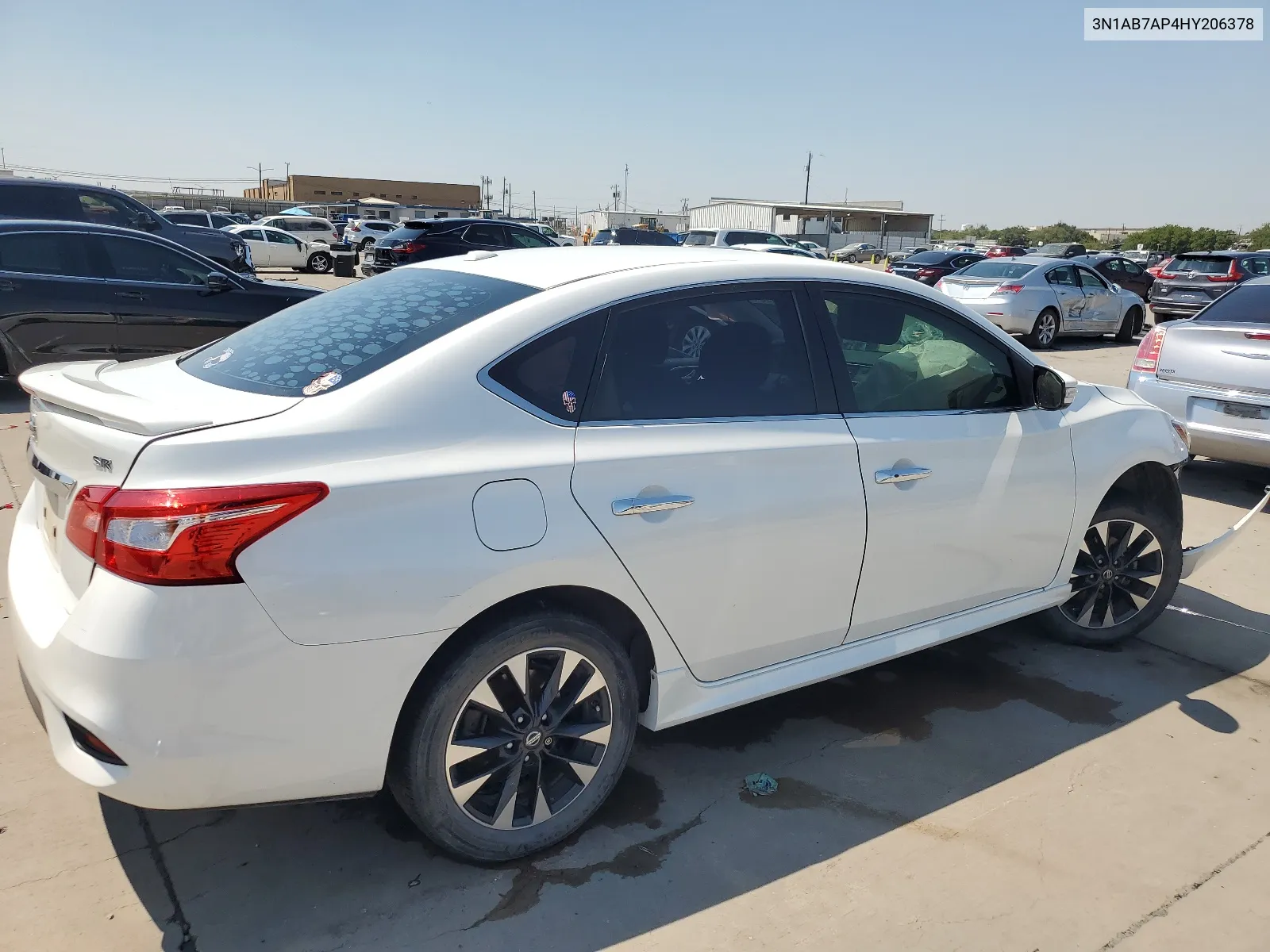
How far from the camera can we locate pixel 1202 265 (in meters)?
18.9

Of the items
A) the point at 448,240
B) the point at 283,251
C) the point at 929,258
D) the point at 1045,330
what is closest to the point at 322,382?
the point at 1045,330

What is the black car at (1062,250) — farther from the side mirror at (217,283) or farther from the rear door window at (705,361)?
the rear door window at (705,361)

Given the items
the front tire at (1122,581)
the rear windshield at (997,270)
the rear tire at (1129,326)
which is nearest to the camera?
the front tire at (1122,581)

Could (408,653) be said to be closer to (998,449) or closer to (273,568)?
(273,568)

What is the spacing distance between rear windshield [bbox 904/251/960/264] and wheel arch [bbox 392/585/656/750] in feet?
68.4

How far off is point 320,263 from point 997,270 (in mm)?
20857

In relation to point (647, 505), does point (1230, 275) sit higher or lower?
higher

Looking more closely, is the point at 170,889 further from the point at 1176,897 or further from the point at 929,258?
the point at 929,258

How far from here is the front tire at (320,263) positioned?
93.2 ft

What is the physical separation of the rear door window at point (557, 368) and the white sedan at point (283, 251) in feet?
92.1

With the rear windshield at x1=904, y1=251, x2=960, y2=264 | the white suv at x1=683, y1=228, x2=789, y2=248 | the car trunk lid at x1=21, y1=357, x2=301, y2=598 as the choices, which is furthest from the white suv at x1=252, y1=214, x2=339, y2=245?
the car trunk lid at x1=21, y1=357, x2=301, y2=598

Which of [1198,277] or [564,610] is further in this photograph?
[1198,277]

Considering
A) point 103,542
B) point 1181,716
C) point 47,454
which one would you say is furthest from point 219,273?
point 1181,716

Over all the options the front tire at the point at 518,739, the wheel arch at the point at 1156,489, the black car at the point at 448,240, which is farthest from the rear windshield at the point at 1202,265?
the front tire at the point at 518,739
